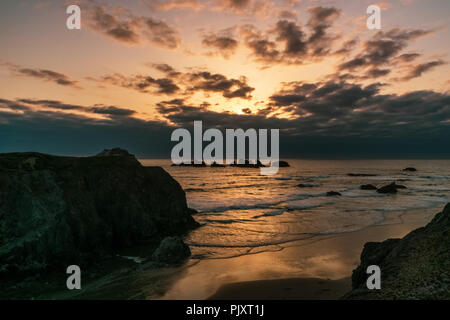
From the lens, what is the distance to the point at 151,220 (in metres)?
15.7

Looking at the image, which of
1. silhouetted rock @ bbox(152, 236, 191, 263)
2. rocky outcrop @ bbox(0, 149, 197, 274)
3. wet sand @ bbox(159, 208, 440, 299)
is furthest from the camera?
silhouetted rock @ bbox(152, 236, 191, 263)

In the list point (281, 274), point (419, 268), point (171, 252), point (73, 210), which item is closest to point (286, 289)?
point (281, 274)

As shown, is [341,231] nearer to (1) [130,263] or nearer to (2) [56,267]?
(1) [130,263]

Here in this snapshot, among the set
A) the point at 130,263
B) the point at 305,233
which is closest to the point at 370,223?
the point at 305,233

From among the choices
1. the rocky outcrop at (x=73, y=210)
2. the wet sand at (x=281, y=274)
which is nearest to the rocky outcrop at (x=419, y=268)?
the wet sand at (x=281, y=274)

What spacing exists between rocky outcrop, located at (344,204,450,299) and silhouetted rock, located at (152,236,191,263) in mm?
7379

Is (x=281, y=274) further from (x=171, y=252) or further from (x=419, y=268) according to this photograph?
(x=419, y=268)

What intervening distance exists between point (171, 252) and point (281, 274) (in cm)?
472

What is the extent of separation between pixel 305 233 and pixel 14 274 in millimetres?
14283

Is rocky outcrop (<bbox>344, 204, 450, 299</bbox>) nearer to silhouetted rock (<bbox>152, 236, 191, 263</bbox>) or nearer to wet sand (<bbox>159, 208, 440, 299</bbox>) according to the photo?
wet sand (<bbox>159, 208, 440, 299</bbox>)

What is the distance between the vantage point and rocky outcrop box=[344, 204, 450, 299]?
523 centimetres

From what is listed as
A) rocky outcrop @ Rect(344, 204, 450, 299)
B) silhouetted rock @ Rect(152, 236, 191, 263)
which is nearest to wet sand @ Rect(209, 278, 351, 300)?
rocky outcrop @ Rect(344, 204, 450, 299)

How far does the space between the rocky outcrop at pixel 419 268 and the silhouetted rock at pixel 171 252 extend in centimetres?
738

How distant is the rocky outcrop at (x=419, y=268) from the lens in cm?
523
